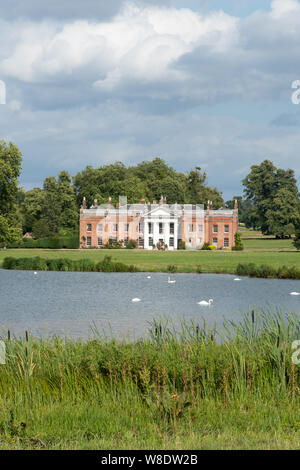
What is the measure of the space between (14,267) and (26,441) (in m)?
44.1

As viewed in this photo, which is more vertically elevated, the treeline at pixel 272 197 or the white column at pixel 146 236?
the treeline at pixel 272 197

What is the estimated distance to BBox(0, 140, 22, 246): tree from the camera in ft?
177

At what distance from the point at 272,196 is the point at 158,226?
2945 cm

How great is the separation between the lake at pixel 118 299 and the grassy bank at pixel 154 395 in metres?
4.48

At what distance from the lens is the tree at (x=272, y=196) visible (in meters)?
99.6

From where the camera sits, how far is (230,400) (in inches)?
327

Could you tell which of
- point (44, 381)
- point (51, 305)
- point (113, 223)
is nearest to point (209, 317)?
point (51, 305)

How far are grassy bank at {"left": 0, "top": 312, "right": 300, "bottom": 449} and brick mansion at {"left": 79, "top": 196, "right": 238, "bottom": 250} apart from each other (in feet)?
248

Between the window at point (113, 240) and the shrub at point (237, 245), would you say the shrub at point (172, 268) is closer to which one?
the shrub at point (237, 245)

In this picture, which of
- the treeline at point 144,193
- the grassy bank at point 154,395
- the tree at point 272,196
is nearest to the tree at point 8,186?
the treeline at point 144,193

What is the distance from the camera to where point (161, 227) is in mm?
86375

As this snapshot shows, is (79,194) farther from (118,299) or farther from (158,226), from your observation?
(118,299)

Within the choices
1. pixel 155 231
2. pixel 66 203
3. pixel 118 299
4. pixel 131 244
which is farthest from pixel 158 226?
pixel 118 299

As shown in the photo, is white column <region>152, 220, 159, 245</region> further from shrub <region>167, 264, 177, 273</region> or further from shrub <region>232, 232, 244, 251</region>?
shrub <region>167, 264, 177, 273</region>
